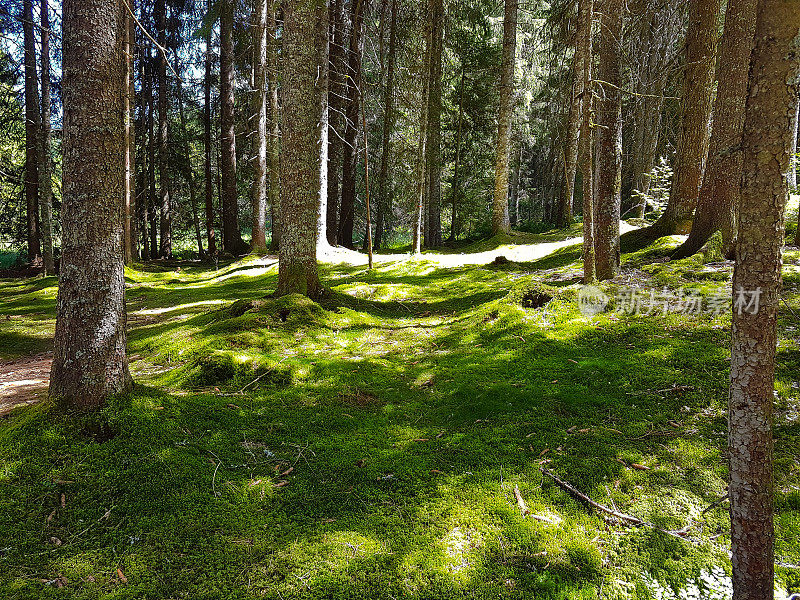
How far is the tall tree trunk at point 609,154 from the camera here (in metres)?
6.62

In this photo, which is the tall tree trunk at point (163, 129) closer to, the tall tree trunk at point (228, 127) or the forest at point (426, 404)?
the tall tree trunk at point (228, 127)

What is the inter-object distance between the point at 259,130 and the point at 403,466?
13742mm

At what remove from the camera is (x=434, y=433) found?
3789 mm

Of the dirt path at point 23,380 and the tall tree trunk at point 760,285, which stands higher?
the tall tree trunk at point 760,285

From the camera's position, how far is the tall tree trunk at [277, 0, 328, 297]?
21.1ft

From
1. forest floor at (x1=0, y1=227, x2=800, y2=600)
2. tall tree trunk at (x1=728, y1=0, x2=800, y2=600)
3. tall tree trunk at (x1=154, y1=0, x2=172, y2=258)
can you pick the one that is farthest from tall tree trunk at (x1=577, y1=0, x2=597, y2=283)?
tall tree trunk at (x1=154, y1=0, x2=172, y2=258)

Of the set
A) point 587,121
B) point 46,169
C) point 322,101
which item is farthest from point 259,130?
point 587,121

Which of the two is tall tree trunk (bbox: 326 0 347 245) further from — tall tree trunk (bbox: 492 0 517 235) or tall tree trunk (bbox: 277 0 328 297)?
tall tree trunk (bbox: 277 0 328 297)

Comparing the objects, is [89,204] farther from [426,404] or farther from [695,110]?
[695,110]

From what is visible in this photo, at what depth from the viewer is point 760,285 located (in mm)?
1819

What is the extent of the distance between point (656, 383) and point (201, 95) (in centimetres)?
2817

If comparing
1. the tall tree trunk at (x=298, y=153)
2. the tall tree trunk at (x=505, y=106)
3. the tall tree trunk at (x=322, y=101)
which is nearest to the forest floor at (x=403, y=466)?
the tall tree trunk at (x=298, y=153)

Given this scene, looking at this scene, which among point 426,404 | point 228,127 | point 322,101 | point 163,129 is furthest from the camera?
point 163,129

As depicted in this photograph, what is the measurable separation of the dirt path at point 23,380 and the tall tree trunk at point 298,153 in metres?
2.92
